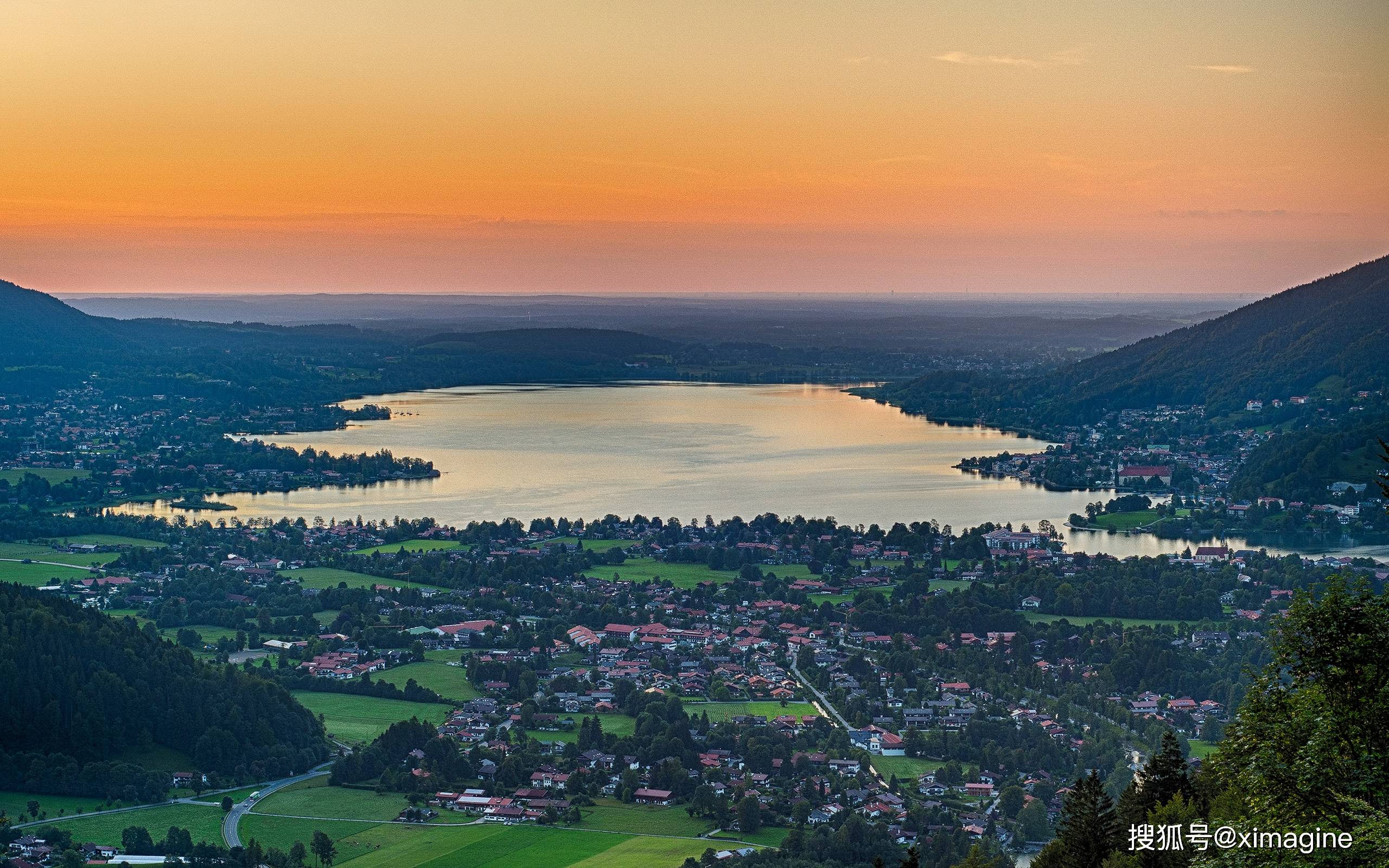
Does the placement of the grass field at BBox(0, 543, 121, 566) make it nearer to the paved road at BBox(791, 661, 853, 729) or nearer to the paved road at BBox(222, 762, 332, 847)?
the paved road at BBox(222, 762, 332, 847)

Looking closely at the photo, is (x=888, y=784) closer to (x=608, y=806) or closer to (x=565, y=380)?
(x=608, y=806)

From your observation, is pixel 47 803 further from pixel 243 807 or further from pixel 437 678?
pixel 437 678

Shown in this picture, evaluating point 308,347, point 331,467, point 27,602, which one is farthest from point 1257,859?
point 308,347

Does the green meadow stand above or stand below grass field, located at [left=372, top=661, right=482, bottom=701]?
below

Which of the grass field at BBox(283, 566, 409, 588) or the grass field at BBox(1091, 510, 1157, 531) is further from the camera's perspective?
the grass field at BBox(1091, 510, 1157, 531)

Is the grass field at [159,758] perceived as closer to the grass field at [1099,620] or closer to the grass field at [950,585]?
the grass field at [1099,620]

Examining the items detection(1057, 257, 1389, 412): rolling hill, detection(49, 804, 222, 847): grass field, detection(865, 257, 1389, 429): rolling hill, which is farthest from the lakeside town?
detection(865, 257, 1389, 429): rolling hill

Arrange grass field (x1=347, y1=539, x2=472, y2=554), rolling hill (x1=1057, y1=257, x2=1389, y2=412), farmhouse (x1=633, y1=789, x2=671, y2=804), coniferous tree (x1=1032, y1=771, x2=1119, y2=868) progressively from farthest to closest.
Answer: rolling hill (x1=1057, y1=257, x2=1389, y2=412) → grass field (x1=347, y1=539, x2=472, y2=554) → farmhouse (x1=633, y1=789, x2=671, y2=804) → coniferous tree (x1=1032, y1=771, x2=1119, y2=868)
